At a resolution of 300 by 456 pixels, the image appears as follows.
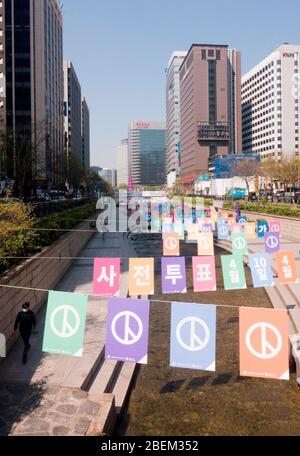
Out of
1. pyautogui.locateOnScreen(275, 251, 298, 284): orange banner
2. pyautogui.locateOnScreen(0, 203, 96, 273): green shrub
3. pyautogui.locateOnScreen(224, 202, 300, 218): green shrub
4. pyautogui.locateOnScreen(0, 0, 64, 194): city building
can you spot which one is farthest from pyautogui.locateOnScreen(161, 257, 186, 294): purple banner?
pyautogui.locateOnScreen(0, 0, 64, 194): city building

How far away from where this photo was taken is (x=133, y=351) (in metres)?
9.23

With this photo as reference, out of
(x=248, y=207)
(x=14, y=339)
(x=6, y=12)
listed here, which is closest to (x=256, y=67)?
(x=6, y=12)

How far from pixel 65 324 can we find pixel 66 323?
3cm

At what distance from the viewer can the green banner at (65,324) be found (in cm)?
966

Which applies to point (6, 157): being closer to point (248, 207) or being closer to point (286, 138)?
point (248, 207)

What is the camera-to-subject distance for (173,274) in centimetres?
1461

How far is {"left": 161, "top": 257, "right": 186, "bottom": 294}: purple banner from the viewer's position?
14508 mm

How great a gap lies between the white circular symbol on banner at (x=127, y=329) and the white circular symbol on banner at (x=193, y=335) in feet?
2.80

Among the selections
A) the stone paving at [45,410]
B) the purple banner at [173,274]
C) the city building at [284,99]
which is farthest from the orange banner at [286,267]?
the city building at [284,99]

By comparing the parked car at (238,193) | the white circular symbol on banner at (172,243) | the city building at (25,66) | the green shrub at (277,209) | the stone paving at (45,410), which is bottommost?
the stone paving at (45,410)

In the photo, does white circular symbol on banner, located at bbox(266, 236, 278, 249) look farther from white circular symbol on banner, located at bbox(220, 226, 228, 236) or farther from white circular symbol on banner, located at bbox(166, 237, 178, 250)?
white circular symbol on banner, located at bbox(220, 226, 228, 236)

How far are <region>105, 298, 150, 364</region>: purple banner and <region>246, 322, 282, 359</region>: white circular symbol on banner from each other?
207cm

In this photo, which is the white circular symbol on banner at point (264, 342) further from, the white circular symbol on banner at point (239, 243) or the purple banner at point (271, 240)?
the purple banner at point (271, 240)
